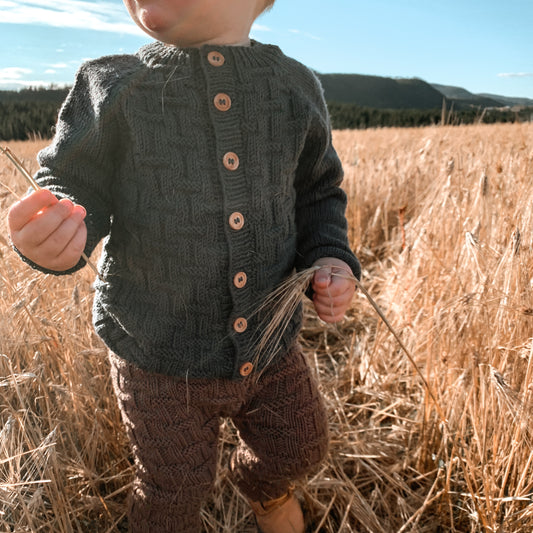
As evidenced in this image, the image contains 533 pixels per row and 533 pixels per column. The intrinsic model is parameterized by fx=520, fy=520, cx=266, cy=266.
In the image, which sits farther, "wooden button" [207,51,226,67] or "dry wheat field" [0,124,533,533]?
"dry wheat field" [0,124,533,533]

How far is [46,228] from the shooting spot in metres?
0.80

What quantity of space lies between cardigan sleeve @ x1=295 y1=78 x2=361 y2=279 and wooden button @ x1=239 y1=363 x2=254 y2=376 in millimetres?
256

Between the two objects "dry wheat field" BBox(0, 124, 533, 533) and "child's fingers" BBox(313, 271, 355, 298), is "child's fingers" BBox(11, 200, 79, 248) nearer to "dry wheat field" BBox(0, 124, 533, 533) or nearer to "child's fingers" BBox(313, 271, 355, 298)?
"dry wheat field" BBox(0, 124, 533, 533)

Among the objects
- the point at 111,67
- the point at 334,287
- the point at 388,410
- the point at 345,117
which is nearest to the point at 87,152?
the point at 111,67

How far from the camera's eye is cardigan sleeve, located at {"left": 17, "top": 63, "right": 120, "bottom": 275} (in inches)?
37.4

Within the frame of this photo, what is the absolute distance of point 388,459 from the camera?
1582 millimetres

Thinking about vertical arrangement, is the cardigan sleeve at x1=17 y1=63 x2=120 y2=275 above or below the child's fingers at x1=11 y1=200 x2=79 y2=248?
above

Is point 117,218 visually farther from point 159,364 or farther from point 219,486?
point 219,486

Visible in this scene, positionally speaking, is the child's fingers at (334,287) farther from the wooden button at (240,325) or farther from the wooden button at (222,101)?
the wooden button at (222,101)

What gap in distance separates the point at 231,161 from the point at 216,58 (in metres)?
0.19

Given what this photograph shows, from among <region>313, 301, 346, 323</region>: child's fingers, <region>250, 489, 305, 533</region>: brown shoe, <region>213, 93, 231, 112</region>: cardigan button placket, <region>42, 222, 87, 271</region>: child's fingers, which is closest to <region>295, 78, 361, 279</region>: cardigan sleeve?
<region>313, 301, 346, 323</region>: child's fingers

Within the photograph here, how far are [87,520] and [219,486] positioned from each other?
353 mm

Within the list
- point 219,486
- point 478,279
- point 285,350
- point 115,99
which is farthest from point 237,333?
point 478,279

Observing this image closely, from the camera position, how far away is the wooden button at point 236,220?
3.20ft
